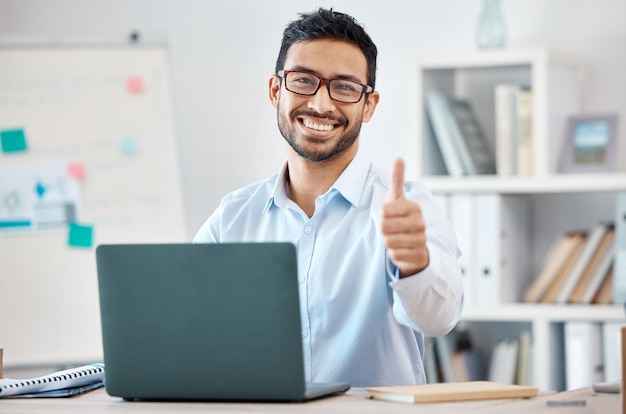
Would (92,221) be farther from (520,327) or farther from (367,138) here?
(520,327)

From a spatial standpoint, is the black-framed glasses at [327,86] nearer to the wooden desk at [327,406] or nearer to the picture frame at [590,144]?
the wooden desk at [327,406]

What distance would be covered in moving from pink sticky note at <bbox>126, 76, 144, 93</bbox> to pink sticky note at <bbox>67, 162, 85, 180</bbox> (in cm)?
32

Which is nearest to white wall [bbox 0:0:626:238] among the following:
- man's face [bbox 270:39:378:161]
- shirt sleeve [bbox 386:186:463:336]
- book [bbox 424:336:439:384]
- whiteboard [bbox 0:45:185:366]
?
whiteboard [bbox 0:45:185:366]

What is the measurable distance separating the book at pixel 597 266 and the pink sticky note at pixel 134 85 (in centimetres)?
161

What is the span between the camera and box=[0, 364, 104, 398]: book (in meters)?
1.45

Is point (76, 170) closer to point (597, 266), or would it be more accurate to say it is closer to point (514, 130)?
point (514, 130)

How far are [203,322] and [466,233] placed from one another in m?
1.81

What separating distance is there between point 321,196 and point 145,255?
620 millimetres

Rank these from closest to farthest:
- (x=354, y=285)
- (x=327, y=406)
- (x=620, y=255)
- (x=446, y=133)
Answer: (x=327, y=406) < (x=354, y=285) < (x=620, y=255) < (x=446, y=133)

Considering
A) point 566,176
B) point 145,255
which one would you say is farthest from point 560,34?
point 145,255

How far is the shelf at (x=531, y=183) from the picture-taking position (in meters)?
2.83

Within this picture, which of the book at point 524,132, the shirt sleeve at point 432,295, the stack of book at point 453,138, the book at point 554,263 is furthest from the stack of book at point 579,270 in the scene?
the shirt sleeve at point 432,295

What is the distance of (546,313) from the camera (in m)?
2.89

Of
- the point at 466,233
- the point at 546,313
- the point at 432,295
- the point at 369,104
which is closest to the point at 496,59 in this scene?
the point at 466,233
